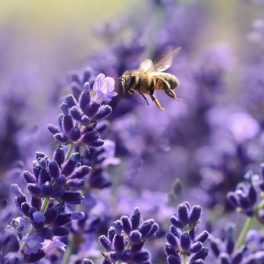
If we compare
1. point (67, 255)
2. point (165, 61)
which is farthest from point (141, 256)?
point (165, 61)

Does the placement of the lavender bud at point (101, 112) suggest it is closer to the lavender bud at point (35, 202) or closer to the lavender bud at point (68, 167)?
the lavender bud at point (68, 167)

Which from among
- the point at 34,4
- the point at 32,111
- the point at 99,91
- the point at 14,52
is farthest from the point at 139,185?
the point at 34,4

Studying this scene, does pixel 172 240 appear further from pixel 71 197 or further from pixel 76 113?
pixel 76 113

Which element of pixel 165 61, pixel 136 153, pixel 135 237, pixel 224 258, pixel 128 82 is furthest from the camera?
pixel 136 153

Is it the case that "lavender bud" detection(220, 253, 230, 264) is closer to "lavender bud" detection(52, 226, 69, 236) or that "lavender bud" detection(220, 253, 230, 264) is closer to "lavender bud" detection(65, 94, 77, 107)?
"lavender bud" detection(52, 226, 69, 236)

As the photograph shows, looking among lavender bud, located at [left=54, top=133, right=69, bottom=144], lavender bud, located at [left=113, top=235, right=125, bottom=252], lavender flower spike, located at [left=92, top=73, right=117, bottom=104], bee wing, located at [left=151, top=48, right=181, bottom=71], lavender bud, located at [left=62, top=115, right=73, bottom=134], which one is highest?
bee wing, located at [left=151, top=48, right=181, bottom=71]

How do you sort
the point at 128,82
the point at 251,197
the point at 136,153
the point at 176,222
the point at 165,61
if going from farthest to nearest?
the point at 136,153 < the point at 165,61 < the point at 128,82 < the point at 251,197 < the point at 176,222

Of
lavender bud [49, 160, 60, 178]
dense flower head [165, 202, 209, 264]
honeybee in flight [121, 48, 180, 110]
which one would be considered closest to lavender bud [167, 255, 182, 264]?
dense flower head [165, 202, 209, 264]

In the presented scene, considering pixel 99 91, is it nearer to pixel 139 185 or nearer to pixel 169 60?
pixel 169 60
